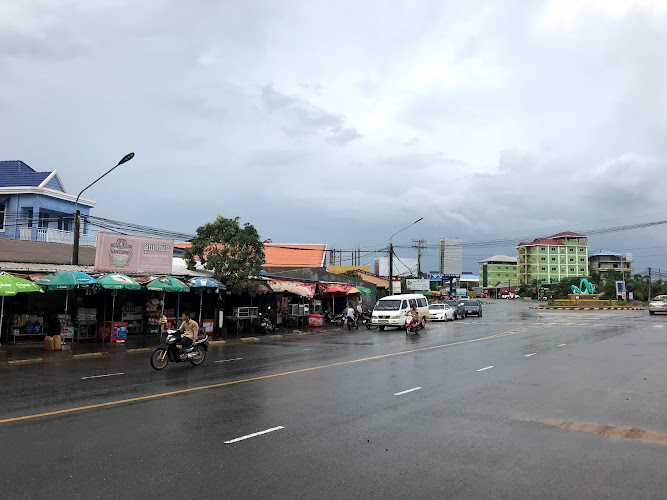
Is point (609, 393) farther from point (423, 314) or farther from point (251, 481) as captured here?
point (423, 314)

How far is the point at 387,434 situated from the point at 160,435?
3059 millimetres

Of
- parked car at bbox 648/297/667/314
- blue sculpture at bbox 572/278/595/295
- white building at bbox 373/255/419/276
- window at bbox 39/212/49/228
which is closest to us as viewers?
window at bbox 39/212/49/228

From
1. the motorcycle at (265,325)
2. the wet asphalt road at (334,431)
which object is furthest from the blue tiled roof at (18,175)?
the wet asphalt road at (334,431)

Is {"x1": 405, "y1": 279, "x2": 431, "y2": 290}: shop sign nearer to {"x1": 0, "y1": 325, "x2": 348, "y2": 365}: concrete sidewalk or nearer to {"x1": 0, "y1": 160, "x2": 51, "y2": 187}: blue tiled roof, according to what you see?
{"x1": 0, "y1": 325, "x2": 348, "y2": 365}: concrete sidewalk

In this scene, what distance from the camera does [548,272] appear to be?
477 feet

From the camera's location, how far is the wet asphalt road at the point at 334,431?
5.22 meters

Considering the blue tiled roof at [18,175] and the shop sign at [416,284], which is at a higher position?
the blue tiled roof at [18,175]

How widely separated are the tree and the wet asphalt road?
1134 centimetres

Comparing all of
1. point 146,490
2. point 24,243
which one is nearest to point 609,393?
point 146,490

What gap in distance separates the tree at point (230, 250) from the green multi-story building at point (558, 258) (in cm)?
13020

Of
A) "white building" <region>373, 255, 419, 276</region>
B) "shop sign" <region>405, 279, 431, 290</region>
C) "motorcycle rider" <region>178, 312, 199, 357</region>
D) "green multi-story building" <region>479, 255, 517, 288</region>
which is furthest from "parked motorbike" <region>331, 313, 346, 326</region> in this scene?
"green multi-story building" <region>479, 255, 517, 288</region>

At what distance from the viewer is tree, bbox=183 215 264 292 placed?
1010 inches

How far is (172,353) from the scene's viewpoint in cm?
1375

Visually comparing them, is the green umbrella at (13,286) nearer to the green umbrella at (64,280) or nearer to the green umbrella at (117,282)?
the green umbrella at (64,280)
